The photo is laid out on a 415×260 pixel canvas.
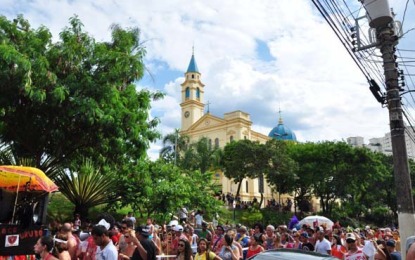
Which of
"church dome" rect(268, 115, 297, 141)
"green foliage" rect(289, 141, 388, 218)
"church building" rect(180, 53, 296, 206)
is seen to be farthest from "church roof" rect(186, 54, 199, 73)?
"green foliage" rect(289, 141, 388, 218)

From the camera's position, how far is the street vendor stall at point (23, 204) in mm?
7359

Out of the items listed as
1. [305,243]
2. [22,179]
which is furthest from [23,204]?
[305,243]

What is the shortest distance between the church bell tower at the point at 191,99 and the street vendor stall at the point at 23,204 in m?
52.7

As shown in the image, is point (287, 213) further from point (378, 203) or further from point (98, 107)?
point (98, 107)

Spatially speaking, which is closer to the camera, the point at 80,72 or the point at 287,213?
the point at 80,72

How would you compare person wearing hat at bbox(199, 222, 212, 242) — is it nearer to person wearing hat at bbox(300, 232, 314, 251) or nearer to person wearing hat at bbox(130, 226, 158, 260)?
person wearing hat at bbox(300, 232, 314, 251)

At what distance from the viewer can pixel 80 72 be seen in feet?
42.0

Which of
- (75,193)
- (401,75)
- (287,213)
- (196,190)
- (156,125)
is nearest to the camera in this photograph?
(401,75)

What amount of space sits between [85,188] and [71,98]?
285 inches

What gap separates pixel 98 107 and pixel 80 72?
1648mm

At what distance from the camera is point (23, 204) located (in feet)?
28.5

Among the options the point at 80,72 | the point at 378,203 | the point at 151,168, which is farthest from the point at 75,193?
the point at 378,203

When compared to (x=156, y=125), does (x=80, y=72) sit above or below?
above

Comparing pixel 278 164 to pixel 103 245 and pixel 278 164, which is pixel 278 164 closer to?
pixel 278 164
